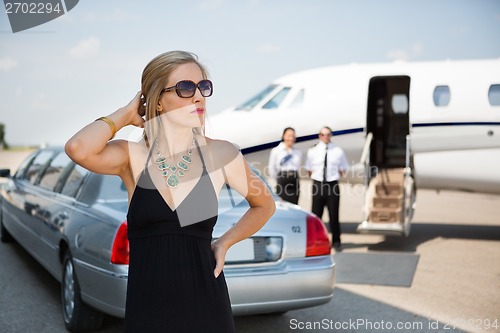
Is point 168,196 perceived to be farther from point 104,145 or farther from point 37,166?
point 37,166

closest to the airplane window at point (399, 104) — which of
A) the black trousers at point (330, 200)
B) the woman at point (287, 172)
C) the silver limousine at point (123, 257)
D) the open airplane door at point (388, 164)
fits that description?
the open airplane door at point (388, 164)

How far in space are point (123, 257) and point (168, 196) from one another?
6.70ft

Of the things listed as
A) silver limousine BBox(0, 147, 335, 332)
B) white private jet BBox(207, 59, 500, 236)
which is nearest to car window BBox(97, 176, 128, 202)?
silver limousine BBox(0, 147, 335, 332)

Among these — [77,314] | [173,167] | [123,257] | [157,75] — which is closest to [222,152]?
[173,167]

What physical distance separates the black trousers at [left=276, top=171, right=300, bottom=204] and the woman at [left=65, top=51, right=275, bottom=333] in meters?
6.99

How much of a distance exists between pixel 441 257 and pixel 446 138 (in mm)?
2935

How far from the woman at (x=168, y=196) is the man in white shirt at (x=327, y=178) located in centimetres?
650

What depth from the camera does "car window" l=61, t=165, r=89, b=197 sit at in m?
5.09

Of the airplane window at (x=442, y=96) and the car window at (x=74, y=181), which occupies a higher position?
the airplane window at (x=442, y=96)

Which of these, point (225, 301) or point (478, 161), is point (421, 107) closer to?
point (478, 161)

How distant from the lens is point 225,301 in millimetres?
2053

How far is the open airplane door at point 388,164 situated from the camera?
888 centimetres

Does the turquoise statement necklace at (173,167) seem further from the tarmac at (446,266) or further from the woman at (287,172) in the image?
the woman at (287,172)

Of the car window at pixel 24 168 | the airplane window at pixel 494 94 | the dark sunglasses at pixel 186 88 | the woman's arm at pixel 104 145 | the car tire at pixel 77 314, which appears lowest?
the car tire at pixel 77 314
